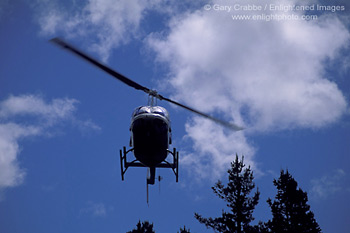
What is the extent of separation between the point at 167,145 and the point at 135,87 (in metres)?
3.55

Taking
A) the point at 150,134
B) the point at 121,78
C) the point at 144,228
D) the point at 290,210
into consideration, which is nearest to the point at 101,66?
the point at 121,78

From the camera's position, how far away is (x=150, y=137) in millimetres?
12406

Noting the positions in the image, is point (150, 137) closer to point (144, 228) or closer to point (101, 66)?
point (101, 66)

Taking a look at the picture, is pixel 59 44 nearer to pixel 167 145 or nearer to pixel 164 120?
pixel 164 120

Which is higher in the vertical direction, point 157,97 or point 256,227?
point 157,97

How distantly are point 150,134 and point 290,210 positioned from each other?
12.7 m

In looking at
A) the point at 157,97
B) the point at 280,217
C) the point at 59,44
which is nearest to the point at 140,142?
the point at 157,97

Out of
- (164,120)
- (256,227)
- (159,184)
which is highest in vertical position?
(164,120)

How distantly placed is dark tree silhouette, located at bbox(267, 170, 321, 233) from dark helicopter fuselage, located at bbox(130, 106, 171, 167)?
9.59 m

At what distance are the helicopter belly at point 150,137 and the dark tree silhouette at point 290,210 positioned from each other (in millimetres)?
9698

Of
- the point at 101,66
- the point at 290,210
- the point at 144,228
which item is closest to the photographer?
the point at 101,66

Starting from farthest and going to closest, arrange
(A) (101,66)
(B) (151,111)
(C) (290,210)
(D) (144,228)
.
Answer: (D) (144,228)
(C) (290,210)
(B) (151,111)
(A) (101,66)

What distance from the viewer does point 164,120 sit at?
13031 millimetres

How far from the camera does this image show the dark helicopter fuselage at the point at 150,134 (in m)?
12.4
